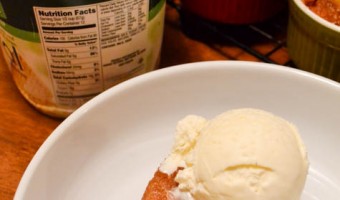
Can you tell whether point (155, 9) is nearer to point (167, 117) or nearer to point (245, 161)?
point (167, 117)

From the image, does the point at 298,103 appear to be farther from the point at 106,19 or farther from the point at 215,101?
the point at 106,19

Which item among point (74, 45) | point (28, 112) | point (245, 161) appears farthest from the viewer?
point (28, 112)

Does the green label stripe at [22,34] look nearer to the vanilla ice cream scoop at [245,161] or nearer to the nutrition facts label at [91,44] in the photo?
the nutrition facts label at [91,44]

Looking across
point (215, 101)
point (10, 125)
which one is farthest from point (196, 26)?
point (10, 125)

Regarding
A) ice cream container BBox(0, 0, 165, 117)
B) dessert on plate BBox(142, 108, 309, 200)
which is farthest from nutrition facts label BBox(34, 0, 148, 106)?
dessert on plate BBox(142, 108, 309, 200)

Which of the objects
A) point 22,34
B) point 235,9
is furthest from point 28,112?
point 235,9

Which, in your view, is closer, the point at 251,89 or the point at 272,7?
the point at 251,89
